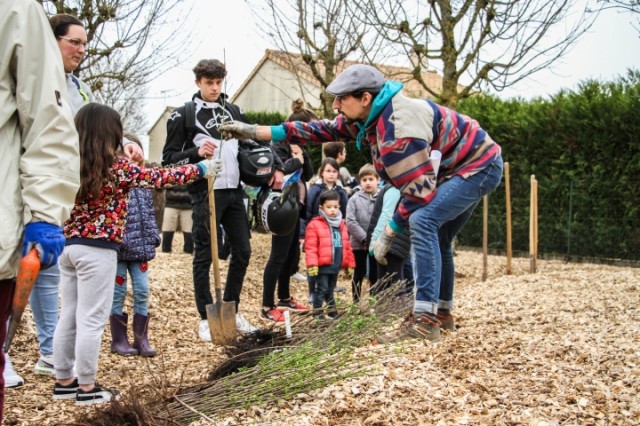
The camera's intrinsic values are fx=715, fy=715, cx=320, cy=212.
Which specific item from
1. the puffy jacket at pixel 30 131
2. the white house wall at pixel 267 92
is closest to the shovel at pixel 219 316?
the puffy jacket at pixel 30 131

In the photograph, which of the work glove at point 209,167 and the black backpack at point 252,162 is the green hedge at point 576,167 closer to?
the black backpack at point 252,162

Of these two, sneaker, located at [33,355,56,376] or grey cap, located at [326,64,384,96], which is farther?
sneaker, located at [33,355,56,376]

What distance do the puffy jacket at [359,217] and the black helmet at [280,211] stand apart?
0.89 m

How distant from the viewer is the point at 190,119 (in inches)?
219

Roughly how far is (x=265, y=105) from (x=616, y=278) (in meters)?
26.2

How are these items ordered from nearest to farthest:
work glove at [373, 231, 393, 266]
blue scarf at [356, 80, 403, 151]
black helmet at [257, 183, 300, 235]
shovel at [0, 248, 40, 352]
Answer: shovel at [0, 248, 40, 352]
blue scarf at [356, 80, 403, 151]
work glove at [373, 231, 393, 266]
black helmet at [257, 183, 300, 235]

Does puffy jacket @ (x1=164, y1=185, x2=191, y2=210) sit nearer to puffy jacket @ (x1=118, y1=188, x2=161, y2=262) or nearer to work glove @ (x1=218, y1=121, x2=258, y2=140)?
puffy jacket @ (x1=118, y1=188, x2=161, y2=262)

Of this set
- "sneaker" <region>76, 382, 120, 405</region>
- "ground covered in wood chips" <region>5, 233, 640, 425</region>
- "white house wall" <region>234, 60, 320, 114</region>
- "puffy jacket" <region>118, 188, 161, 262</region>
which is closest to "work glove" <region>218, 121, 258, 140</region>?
"puffy jacket" <region>118, 188, 161, 262</region>

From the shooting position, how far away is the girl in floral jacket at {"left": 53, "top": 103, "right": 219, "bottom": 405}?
387 cm

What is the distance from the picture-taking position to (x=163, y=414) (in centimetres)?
331

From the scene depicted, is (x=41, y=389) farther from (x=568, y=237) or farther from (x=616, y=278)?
(x=568, y=237)

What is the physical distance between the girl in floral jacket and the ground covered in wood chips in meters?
0.20

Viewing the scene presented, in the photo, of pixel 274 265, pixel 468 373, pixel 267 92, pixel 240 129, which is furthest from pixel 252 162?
pixel 267 92

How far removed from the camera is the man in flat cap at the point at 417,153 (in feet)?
14.2
